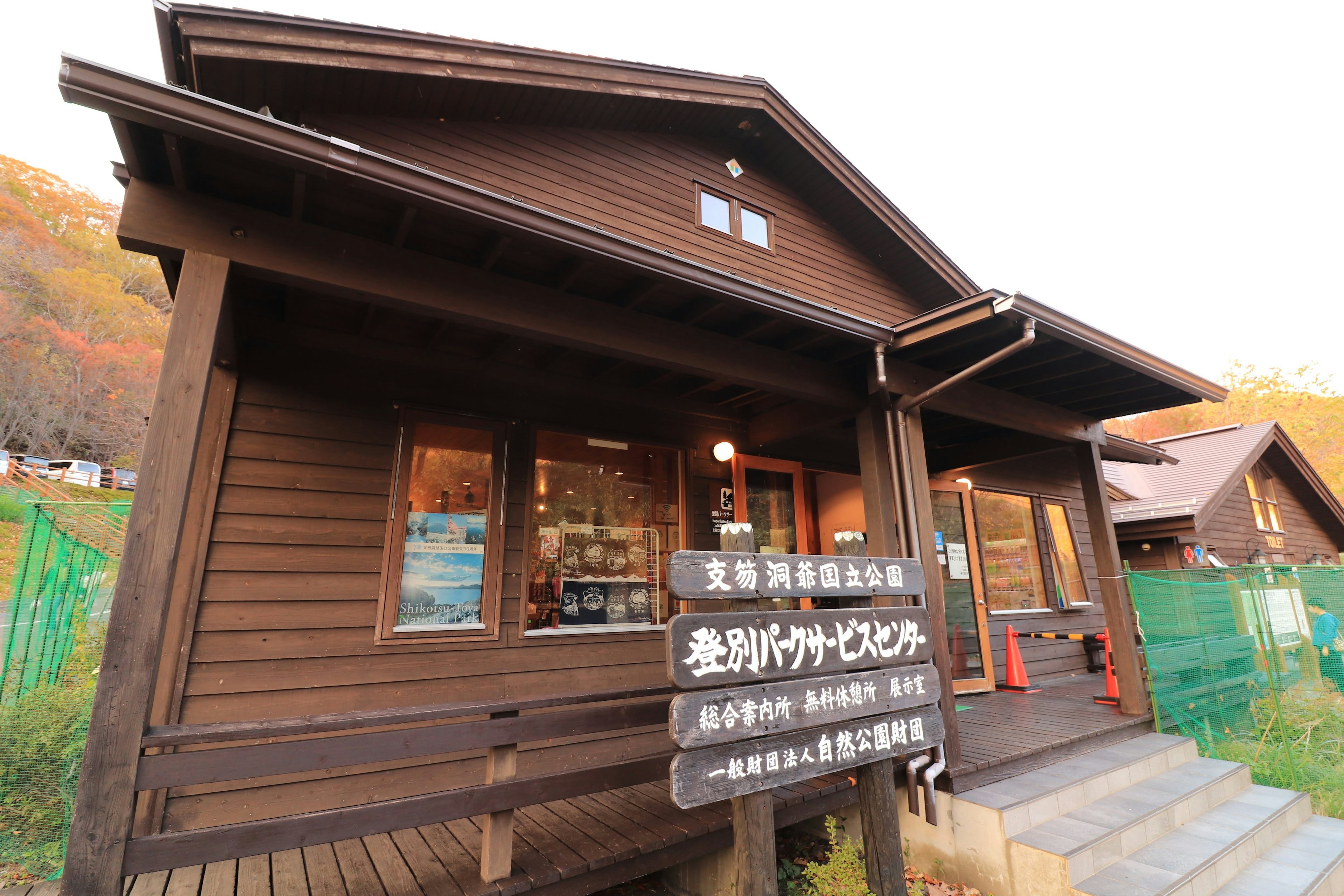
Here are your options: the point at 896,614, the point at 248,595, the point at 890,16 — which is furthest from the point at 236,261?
the point at 890,16

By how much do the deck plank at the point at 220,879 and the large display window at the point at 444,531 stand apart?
1188mm

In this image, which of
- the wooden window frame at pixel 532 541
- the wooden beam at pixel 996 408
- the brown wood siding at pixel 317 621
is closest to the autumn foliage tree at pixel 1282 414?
the wooden beam at pixel 996 408

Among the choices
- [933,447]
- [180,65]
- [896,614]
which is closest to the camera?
[896,614]

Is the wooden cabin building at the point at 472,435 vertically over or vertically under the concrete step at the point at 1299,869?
over

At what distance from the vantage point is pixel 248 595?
334 cm

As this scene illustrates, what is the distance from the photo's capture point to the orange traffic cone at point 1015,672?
6.38 metres

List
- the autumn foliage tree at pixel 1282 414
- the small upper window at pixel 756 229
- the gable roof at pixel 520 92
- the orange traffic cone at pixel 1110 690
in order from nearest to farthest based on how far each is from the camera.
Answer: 1. the gable roof at pixel 520 92
2. the orange traffic cone at pixel 1110 690
3. the small upper window at pixel 756 229
4. the autumn foliage tree at pixel 1282 414

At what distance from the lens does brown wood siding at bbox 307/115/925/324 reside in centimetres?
450

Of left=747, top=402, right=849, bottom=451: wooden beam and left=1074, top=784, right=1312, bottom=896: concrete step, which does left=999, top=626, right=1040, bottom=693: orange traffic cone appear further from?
left=747, top=402, right=849, bottom=451: wooden beam

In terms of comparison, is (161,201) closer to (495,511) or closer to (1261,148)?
(495,511)

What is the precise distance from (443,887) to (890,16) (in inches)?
1538

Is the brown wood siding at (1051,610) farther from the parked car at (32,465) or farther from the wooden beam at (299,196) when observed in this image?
the parked car at (32,465)

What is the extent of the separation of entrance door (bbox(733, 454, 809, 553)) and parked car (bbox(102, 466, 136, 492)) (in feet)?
64.0

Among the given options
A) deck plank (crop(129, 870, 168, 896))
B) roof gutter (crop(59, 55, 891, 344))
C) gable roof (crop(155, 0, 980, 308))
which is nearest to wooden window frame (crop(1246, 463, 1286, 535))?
gable roof (crop(155, 0, 980, 308))
